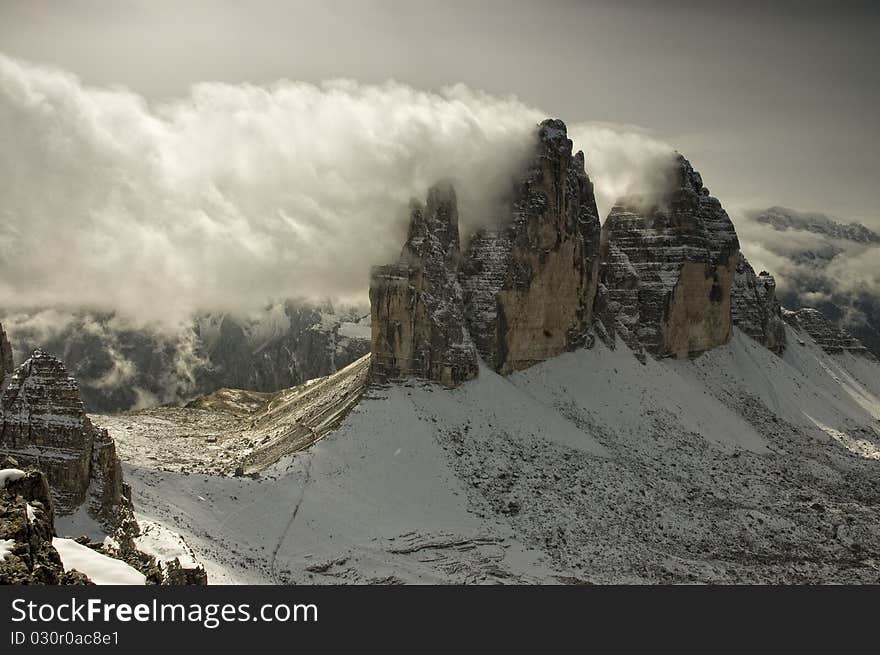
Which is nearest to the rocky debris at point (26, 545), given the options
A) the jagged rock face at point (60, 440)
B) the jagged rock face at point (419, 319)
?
the jagged rock face at point (60, 440)

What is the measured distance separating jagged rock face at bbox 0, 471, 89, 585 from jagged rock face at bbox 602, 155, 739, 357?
77967 mm

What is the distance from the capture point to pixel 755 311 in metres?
A: 115

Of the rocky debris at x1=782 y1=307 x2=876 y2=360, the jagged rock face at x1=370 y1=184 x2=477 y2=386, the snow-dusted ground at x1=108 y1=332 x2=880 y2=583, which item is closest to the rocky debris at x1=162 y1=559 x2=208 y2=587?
the snow-dusted ground at x1=108 y1=332 x2=880 y2=583

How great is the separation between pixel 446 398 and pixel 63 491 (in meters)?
34.7

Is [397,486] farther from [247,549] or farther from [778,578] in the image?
[778,578]

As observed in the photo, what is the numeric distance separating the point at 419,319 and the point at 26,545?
5302 centimetres

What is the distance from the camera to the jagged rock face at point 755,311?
11350cm

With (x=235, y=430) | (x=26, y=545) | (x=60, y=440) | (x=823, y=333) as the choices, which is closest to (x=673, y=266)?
(x=235, y=430)

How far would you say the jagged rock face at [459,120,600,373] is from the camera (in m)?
78.2

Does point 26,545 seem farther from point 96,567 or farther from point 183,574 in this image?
point 183,574

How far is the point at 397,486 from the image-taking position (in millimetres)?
60531

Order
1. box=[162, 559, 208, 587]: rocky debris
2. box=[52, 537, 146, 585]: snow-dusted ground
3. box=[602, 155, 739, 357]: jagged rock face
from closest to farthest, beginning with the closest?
box=[52, 537, 146, 585]: snow-dusted ground < box=[162, 559, 208, 587]: rocky debris < box=[602, 155, 739, 357]: jagged rock face

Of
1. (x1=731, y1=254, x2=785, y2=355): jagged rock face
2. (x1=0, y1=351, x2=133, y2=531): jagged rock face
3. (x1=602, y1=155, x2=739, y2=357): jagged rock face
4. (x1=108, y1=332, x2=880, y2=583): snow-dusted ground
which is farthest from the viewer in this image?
(x1=731, y1=254, x2=785, y2=355): jagged rock face

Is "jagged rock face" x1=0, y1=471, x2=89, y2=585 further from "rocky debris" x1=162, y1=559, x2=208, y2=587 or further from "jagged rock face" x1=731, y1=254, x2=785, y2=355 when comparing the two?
→ "jagged rock face" x1=731, y1=254, x2=785, y2=355
